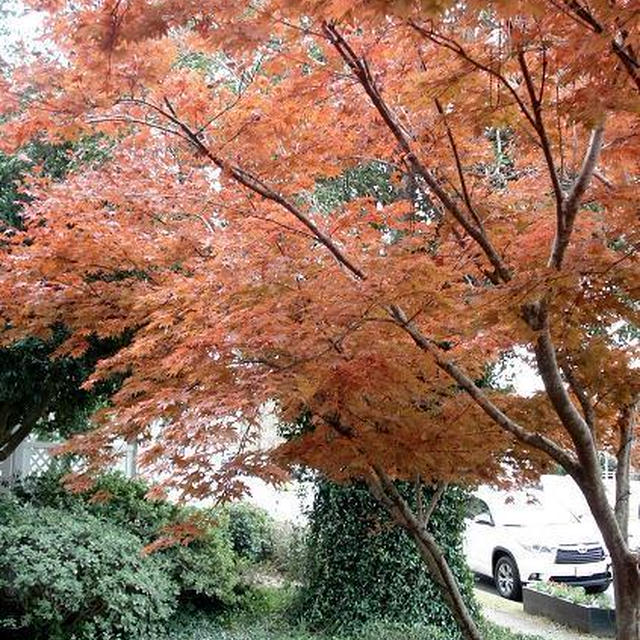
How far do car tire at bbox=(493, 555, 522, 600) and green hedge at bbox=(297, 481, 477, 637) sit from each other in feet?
7.51

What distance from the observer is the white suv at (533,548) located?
341 inches

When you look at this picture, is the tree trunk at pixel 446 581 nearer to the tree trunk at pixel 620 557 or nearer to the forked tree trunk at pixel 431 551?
the forked tree trunk at pixel 431 551

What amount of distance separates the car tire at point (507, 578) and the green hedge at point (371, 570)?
2289 mm

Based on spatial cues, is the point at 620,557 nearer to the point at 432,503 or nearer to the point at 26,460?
the point at 432,503

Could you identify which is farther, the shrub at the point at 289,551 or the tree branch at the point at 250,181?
the shrub at the point at 289,551

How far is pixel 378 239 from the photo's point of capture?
355 cm

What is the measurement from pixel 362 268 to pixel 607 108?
3.66 feet

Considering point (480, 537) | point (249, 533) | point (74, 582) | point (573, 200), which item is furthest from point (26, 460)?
A: point (573, 200)

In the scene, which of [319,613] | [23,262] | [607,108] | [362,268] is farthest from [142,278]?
[319,613]

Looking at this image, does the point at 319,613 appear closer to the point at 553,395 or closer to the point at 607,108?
the point at 553,395

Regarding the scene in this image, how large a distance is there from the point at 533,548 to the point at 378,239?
652 centimetres

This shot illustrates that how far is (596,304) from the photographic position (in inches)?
109

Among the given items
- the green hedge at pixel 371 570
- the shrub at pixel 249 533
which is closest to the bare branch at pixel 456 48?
the green hedge at pixel 371 570

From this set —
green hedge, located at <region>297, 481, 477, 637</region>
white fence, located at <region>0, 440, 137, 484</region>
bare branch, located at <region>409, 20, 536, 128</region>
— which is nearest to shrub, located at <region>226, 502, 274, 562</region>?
white fence, located at <region>0, 440, 137, 484</region>
